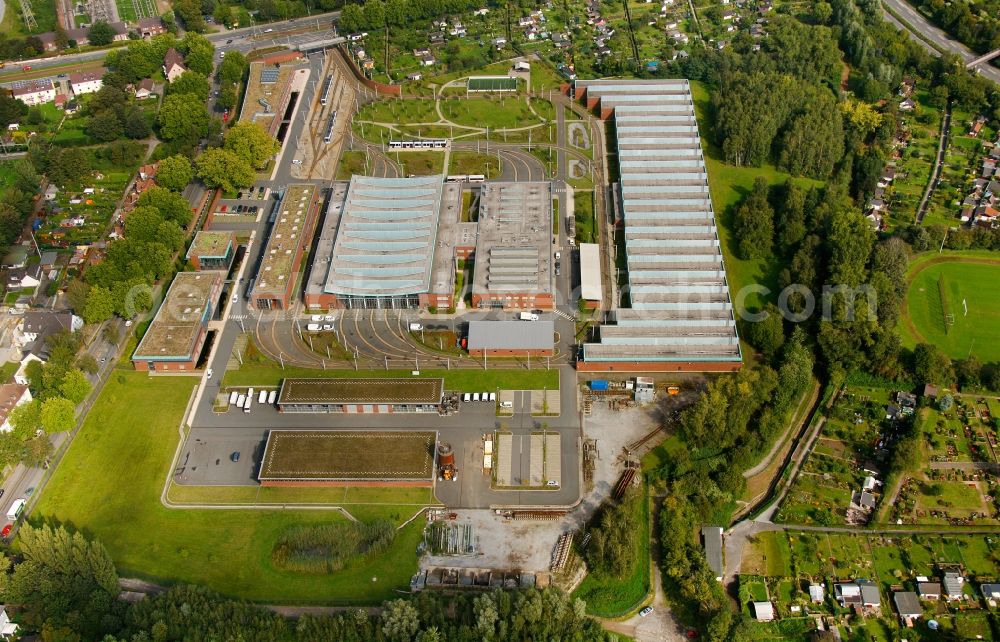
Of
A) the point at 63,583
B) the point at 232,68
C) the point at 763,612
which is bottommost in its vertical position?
the point at 763,612

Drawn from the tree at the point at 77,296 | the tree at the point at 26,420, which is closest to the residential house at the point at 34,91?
the tree at the point at 77,296

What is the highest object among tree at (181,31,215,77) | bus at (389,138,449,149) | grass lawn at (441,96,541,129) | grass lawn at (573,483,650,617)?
tree at (181,31,215,77)

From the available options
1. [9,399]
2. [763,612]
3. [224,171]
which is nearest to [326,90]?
[224,171]

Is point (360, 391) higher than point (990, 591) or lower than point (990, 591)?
higher

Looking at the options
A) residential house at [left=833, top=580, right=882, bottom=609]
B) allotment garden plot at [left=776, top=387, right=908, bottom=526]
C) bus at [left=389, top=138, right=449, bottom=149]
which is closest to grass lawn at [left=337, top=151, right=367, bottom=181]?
bus at [left=389, top=138, right=449, bottom=149]

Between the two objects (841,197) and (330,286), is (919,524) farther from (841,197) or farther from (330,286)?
(330,286)

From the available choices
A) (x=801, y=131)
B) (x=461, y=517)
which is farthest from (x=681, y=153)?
(x=461, y=517)

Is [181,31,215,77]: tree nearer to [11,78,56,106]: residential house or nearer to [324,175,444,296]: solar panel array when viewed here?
[11,78,56,106]: residential house

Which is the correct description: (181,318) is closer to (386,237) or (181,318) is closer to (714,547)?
(386,237)
